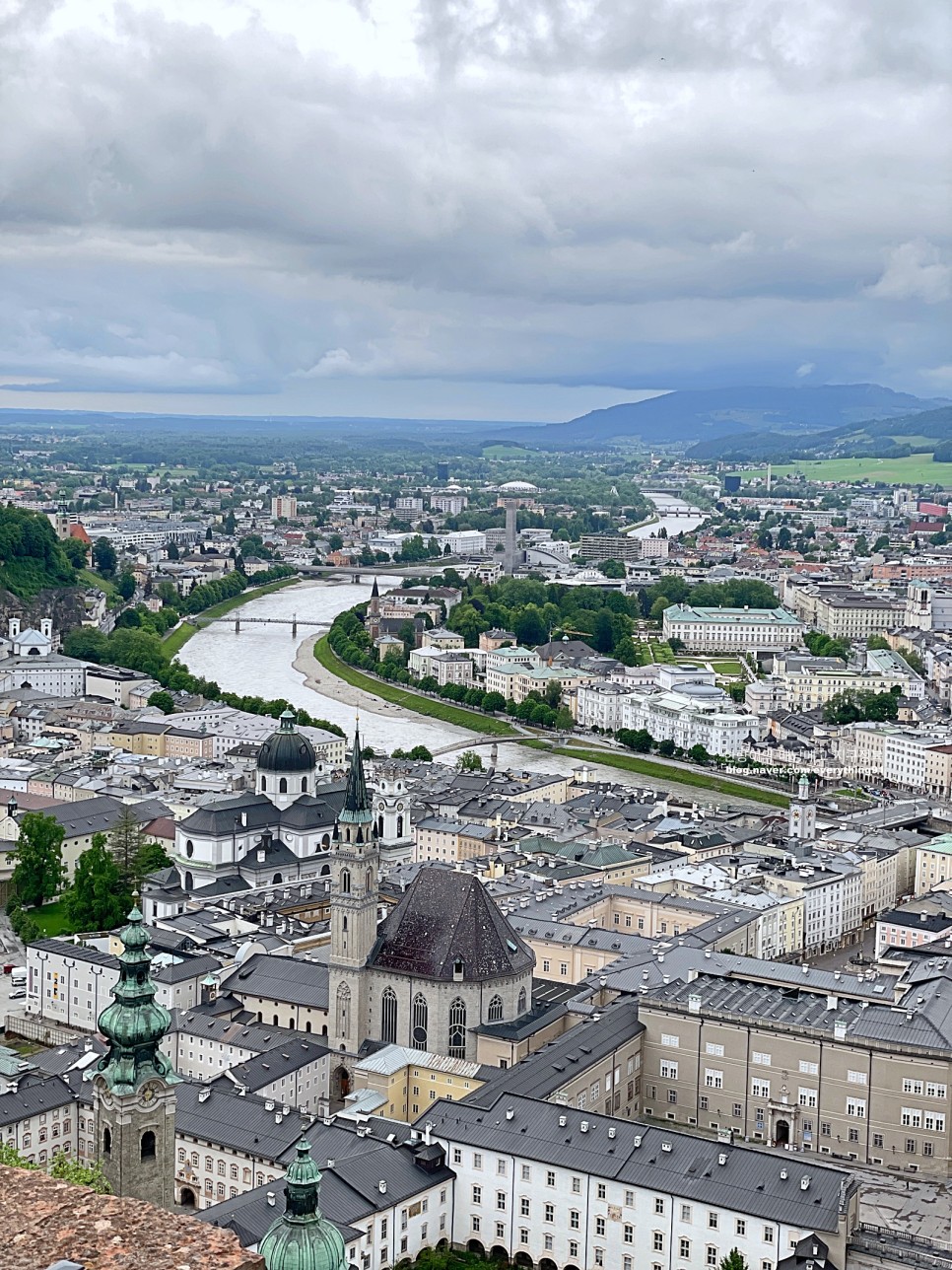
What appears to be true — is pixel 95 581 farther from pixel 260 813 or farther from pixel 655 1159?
pixel 655 1159

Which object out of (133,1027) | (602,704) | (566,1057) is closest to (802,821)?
(566,1057)

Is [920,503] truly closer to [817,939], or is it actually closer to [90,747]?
[90,747]

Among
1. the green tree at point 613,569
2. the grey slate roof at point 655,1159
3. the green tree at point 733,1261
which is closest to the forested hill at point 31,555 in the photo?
the green tree at point 613,569

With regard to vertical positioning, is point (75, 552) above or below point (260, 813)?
above

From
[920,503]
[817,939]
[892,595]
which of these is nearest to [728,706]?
[817,939]

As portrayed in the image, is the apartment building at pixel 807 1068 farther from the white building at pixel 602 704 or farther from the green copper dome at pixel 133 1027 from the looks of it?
the white building at pixel 602 704

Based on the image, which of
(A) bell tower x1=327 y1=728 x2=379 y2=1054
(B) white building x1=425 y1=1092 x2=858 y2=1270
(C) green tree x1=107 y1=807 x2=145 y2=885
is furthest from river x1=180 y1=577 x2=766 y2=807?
(B) white building x1=425 y1=1092 x2=858 y2=1270
